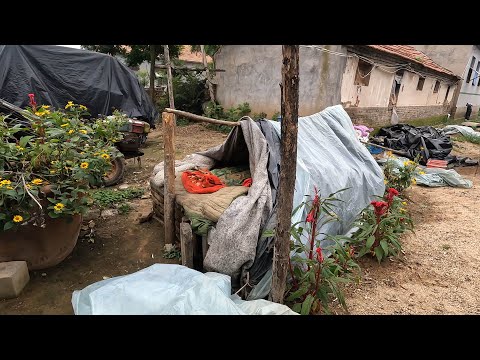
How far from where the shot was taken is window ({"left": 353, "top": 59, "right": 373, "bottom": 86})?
892 cm

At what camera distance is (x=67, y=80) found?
6.16 m

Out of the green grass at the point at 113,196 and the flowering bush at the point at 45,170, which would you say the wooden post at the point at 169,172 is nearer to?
the flowering bush at the point at 45,170

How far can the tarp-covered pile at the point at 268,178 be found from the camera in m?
2.59

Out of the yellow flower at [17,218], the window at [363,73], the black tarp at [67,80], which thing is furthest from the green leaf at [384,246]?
the window at [363,73]

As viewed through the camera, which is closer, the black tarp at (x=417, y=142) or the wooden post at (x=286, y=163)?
the wooden post at (x=286, y=163)

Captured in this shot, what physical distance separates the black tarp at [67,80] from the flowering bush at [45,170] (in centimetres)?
354

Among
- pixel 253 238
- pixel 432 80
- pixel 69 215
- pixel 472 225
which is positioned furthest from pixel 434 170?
pixel 432 80

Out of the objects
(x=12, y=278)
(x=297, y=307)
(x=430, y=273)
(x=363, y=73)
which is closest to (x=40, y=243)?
(x=12, y=278)

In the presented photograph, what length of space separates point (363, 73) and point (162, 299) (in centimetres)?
935

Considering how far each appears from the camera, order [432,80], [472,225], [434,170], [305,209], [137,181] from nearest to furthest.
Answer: [305,209]
[472,225]
[137,181]
[434,170]
[432,80]

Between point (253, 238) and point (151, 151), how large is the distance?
19.0 feet

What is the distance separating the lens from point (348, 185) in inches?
149

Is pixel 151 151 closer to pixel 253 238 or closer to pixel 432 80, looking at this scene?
pixel 253 238

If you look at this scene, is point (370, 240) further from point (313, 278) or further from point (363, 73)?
point (363, 73)
